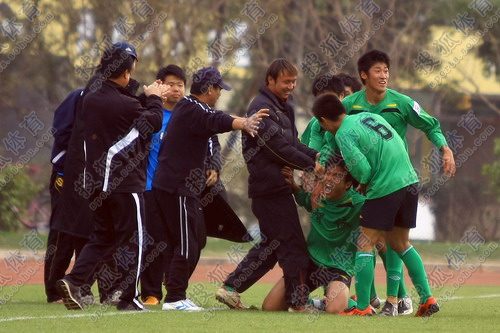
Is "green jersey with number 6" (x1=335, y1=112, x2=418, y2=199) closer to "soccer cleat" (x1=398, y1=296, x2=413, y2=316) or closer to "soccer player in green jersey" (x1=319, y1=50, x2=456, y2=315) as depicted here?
"soccer player in green jersey" (x1=319, y1=50, x2=456, y2=315)

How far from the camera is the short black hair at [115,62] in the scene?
1126 centimetres

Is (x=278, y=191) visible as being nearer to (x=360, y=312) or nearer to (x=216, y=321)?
(x=360, y=312)

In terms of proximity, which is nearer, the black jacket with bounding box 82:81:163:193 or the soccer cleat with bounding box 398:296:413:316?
the black jacket with bounding box 82:81:163:193

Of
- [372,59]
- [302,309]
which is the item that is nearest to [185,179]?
[302,309]

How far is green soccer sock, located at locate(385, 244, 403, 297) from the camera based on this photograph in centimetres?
1173

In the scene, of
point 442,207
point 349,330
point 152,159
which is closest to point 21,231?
point 442,207

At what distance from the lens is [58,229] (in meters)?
12.5

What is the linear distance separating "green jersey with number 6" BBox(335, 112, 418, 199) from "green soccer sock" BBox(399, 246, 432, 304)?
657 millimetres

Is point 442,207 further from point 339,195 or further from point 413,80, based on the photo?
point 339,195

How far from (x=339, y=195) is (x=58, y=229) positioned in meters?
2.60

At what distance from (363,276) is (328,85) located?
6.65 feet

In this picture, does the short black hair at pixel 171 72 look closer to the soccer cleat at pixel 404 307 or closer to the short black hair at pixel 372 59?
the short black hair at pixel 372 59

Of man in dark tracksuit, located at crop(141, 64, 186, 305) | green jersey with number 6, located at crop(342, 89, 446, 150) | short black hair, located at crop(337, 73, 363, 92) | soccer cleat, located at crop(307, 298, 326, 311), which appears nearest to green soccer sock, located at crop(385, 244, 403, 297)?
soccer cleat, located at crop(307, 298, 326, 311)

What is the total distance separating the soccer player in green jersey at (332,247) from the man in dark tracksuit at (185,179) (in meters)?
0.82
